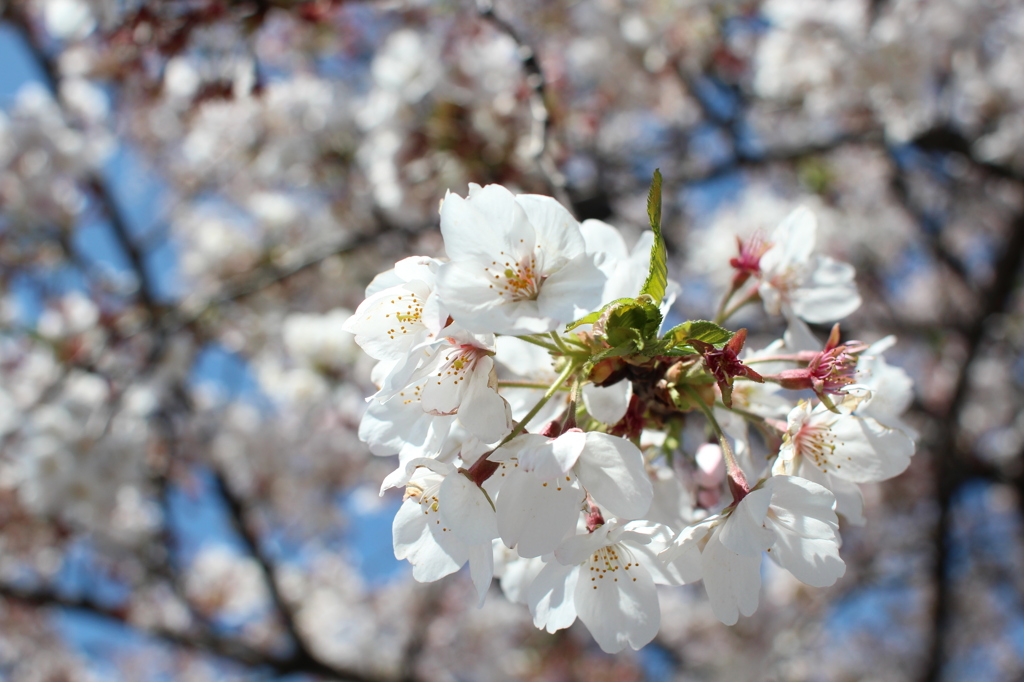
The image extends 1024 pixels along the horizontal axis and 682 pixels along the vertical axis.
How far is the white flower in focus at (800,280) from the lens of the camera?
135 cm

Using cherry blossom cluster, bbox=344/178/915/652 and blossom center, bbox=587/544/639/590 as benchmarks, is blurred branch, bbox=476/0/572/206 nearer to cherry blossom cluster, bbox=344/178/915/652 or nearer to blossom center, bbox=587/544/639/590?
cherry blossom cluster, bbox=344/178/915/652

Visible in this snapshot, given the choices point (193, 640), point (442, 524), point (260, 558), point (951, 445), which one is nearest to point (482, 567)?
point (442, 524)

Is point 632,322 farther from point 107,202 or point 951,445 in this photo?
point 107,202

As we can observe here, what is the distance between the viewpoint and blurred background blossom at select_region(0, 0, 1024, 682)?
11.0 ft

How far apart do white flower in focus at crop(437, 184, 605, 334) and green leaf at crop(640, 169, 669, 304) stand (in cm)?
10

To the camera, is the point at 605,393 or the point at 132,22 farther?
the point at 132,22

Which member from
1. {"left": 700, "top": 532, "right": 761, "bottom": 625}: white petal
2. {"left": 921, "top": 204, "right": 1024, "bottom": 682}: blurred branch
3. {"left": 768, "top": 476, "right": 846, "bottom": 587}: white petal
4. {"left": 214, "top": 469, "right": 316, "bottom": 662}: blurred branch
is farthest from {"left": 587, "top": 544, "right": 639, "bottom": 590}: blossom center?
{"left": 214, "top": 469, "right": 316, "bottom": 662}: blurred branch

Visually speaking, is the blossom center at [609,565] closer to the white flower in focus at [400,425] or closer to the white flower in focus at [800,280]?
the white flower in focus at [400,425]

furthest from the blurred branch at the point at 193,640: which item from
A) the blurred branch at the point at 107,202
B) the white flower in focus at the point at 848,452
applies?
the white flower in focus at the point at 848,452

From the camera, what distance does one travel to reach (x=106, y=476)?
11.6 ft

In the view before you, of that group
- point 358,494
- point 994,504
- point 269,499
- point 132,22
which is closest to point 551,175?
point 132,22

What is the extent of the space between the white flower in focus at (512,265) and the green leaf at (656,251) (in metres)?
0.10

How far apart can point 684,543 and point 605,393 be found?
26 cm

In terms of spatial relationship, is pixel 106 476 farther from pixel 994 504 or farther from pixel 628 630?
pixel 994 504
